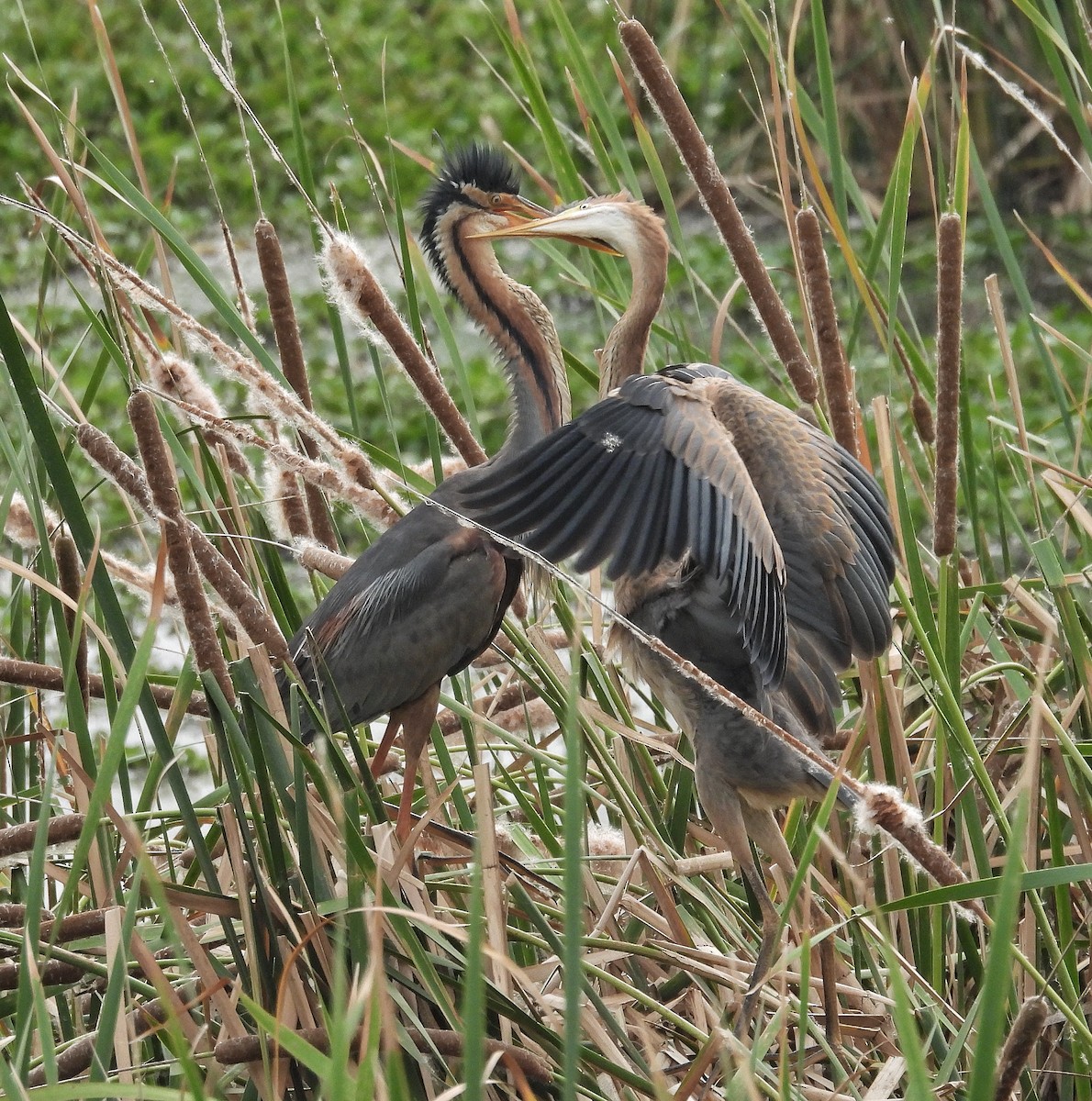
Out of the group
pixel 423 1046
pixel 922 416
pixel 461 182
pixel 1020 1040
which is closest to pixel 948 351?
pixel 922 416

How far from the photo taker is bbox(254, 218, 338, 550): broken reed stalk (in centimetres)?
192

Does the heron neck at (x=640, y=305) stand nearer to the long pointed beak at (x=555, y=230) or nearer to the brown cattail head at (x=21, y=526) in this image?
the long pointed beak at (x=555, y=230)

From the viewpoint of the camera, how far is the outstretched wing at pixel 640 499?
5.68ft

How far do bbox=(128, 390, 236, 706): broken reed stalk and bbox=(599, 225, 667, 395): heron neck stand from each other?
1.08m

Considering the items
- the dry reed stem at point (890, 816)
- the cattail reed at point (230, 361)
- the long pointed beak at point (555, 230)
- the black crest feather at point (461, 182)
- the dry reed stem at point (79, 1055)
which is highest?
the black crest feather at point (461, 182)

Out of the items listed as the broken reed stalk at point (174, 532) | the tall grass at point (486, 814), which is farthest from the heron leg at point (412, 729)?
the broken reed stalk at point (174, 532)

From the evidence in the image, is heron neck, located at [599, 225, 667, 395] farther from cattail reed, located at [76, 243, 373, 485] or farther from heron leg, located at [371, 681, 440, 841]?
cattail reed, located at [76, 243, 373, 485]

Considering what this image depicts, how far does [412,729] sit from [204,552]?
110cm

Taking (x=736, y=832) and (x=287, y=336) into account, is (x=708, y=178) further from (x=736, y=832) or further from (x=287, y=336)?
(x=736, y=832)

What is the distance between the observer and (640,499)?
1.76 metres

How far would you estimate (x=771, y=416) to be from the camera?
2104 millimetres

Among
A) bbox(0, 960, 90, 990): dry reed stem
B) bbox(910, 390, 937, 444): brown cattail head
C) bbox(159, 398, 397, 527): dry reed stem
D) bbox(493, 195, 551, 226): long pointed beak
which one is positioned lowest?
bbox(0, 960, 90, 990): dry reed stem

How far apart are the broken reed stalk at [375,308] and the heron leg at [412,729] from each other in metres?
0.55

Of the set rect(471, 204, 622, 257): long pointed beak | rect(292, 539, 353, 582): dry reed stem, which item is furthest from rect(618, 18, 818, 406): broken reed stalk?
rect(292, 539, 353, 582): dry reed stem
